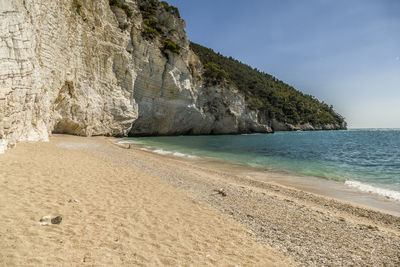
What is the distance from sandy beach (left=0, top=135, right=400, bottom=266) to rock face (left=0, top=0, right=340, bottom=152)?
5010 mm

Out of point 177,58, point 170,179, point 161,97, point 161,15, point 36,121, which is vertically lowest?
point 170,179

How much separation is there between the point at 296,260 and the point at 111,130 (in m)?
29.1

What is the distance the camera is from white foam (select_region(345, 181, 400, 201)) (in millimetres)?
8692

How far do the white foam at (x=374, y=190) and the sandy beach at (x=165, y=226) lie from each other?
10.5 ft

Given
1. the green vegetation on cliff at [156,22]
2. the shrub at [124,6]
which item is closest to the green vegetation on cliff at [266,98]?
the green vegetation on cliff at [156,22]

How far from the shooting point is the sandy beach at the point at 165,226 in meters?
3.06

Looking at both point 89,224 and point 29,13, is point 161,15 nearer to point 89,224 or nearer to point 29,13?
point 29,13

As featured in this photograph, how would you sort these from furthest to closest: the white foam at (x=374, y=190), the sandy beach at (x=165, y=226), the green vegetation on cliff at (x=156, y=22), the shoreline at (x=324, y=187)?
the green vegetation on cliff at (x=156, y=22) → the white foam at (x=374, y=190) → the shoreline at (x=324, y=187) → the sandy beach at (x=165, y=226)

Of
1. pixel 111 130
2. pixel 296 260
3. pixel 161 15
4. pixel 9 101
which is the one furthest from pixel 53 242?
pixel 161 15

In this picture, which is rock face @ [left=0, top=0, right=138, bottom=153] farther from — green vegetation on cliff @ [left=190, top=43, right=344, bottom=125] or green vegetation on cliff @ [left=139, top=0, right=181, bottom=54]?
green vegetation on cliff @ [left=190, top=43, right=344, bottom=125]

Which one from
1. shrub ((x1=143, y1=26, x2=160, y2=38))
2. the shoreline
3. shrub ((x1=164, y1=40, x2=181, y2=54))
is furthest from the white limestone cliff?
the shoreline

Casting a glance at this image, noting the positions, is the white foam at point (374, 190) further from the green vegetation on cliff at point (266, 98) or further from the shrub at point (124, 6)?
the green vegetation on cliff at point (266, 98)

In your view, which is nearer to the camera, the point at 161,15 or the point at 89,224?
the point at 89,224

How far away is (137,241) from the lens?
3.51 metres
